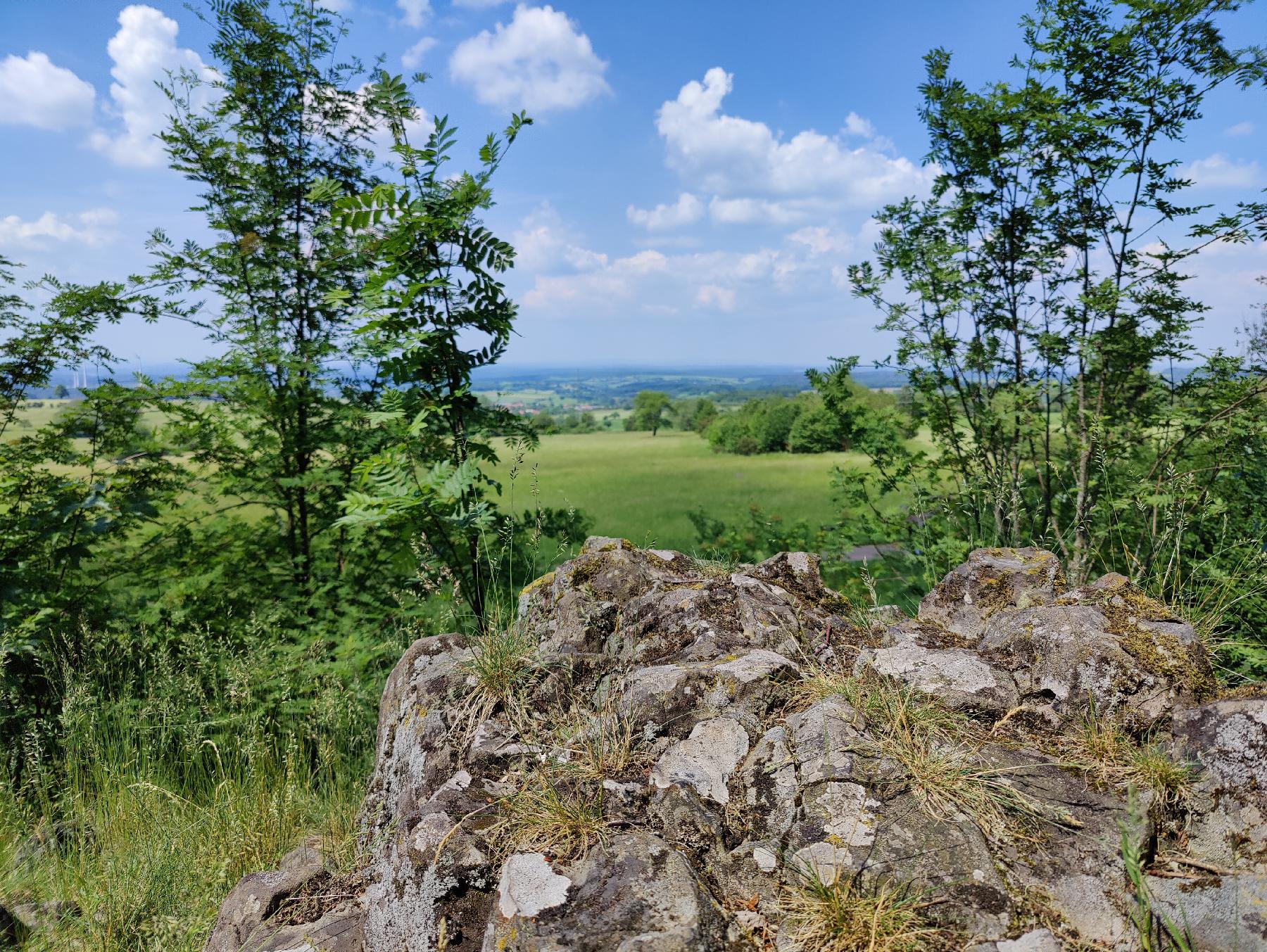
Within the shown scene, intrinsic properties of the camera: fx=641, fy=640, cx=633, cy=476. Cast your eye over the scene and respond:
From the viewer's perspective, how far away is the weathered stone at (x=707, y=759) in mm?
2342

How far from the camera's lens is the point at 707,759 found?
8.05ft

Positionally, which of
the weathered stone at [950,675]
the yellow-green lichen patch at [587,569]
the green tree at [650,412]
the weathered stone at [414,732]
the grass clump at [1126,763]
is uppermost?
the green tree at [650,412]

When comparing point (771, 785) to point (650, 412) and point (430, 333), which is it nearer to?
Result: point (430, 333)

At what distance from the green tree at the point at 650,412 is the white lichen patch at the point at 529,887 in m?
16.5

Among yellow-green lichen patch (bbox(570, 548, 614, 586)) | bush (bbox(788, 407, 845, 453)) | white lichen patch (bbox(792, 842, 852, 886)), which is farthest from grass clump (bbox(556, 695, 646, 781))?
bush (bbox(788, 407, 845, 453))

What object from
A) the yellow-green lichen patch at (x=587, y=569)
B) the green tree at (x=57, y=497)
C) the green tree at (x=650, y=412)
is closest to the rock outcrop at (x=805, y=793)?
the yellow-green lichen patch at (x=587, y=569)

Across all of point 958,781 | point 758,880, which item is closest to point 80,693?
point 758,880

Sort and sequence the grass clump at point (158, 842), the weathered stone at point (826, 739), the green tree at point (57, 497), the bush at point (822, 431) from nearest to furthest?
the weathered stone at point (826, 739) → the grass clump at point (158, 842) → the green tree at point (57, 497) → the bush at point (822, 431)

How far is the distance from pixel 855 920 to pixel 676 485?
367 inches

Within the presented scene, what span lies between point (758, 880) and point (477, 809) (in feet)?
3.34

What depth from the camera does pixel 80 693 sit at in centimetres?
401

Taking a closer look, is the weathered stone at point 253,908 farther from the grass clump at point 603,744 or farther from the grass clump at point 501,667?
the grass clump at point 603,744

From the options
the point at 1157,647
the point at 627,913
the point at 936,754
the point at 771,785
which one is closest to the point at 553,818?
the point at 627,913

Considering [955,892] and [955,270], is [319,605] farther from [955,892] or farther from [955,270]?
[955,270]
